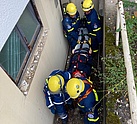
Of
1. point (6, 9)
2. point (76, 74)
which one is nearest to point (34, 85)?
point (76, 74)

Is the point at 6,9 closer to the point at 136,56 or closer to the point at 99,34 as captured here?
the point at 136,56

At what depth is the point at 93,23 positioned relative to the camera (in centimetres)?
509

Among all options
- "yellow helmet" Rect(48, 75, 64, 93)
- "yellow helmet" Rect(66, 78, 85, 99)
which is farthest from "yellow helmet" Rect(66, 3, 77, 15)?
"yellow helmet" Rect(66, 78, 85, 99)

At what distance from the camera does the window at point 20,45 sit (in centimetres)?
295

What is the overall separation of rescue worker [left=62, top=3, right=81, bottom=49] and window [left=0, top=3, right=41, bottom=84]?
1320 millimetres

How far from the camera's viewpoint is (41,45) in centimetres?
396

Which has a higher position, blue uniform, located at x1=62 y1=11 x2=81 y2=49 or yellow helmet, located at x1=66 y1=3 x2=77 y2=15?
yellow helmet, located at x1=66 y1=3 x2=77 y2=15

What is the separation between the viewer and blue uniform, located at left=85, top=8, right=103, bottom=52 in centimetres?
506

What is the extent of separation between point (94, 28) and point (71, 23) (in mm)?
557

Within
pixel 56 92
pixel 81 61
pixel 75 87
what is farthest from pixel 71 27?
pixel 75 87

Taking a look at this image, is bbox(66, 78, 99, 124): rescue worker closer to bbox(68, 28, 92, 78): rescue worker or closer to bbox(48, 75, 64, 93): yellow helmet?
bbox(48, 75, 64, 93): yellow helmet

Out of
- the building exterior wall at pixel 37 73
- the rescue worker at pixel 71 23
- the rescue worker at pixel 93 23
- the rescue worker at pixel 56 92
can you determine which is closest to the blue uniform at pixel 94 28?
the rescue worker at pixel 93 23

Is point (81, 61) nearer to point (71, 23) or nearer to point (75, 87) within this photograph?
point (71, 23)

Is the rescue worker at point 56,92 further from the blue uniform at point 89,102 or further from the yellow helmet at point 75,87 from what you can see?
the blue uniform at point 89,102
